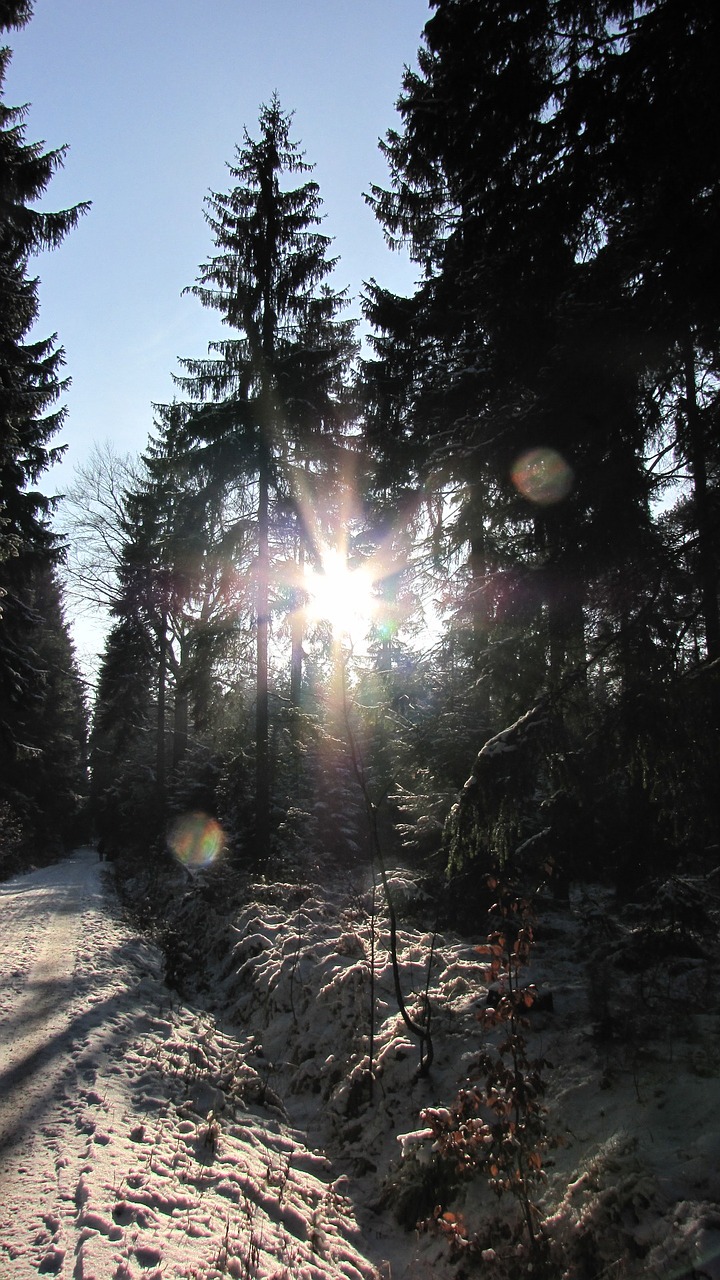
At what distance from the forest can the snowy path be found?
1.34 m

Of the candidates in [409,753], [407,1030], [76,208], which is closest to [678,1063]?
[407,1030]

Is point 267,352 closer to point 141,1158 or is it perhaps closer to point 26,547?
point 26,547

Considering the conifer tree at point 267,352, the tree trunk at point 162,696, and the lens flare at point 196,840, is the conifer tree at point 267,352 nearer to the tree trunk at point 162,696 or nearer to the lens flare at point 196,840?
the lens flare at point 196,840

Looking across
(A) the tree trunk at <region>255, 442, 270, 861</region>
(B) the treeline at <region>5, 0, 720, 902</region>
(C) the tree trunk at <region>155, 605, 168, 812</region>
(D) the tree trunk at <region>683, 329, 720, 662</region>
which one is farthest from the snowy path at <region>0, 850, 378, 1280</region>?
(C) the tree trunk at <region>155, 605, 168, 812</region>

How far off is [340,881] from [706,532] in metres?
10.5

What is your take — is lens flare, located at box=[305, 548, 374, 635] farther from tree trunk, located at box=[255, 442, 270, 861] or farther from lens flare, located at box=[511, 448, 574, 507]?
lens flare, located at box=[511, 448, 574, 507]

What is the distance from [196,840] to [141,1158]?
609 inches

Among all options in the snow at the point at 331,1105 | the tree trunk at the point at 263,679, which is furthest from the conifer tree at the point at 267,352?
the snow at the point at 331,1105

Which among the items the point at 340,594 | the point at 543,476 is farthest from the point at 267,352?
the point at 543,476

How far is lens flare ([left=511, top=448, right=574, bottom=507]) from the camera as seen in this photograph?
6.21 meters

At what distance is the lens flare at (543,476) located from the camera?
6211mm

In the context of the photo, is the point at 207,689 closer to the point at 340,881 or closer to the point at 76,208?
the point at 340,881

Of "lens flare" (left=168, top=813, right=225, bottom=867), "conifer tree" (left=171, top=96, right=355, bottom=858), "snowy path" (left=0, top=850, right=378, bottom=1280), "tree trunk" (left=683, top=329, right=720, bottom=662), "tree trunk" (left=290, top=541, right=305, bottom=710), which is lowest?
"snowy path" (left=0, top=850, right=378, bottom=1280)

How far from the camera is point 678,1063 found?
15.5 feet
